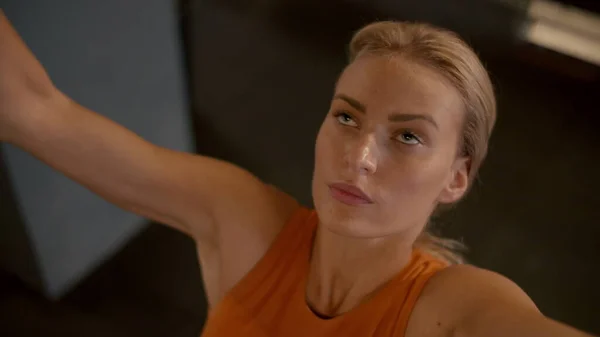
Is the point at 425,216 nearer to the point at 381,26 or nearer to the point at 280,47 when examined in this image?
the point at 381,26

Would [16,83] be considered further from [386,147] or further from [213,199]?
[386,147]

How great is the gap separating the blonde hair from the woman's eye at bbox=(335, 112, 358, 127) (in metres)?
0.09

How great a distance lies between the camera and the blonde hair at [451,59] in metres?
0.78

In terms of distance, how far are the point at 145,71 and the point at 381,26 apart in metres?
0.93

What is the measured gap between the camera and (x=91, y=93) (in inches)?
58.3

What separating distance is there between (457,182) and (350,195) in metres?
0.19

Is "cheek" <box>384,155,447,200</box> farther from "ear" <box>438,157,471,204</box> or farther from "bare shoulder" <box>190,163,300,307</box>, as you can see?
"bare shoulder" <box>190,163,300,307</box>

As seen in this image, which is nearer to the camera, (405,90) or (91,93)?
(405,90)

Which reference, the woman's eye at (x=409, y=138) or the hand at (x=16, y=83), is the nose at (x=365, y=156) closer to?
the woman's eye at (x=409, y=138)

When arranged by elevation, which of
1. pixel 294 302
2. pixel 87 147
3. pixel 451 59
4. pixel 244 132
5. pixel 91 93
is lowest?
pixel 244 132

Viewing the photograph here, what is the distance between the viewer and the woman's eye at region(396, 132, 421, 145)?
2.54ft

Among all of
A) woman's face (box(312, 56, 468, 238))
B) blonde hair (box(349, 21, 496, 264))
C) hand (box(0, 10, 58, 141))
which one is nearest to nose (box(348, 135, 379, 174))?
woman's face (box(312, 56, 468, 238))

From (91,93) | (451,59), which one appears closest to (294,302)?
(451,59)

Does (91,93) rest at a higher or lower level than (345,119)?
lower
